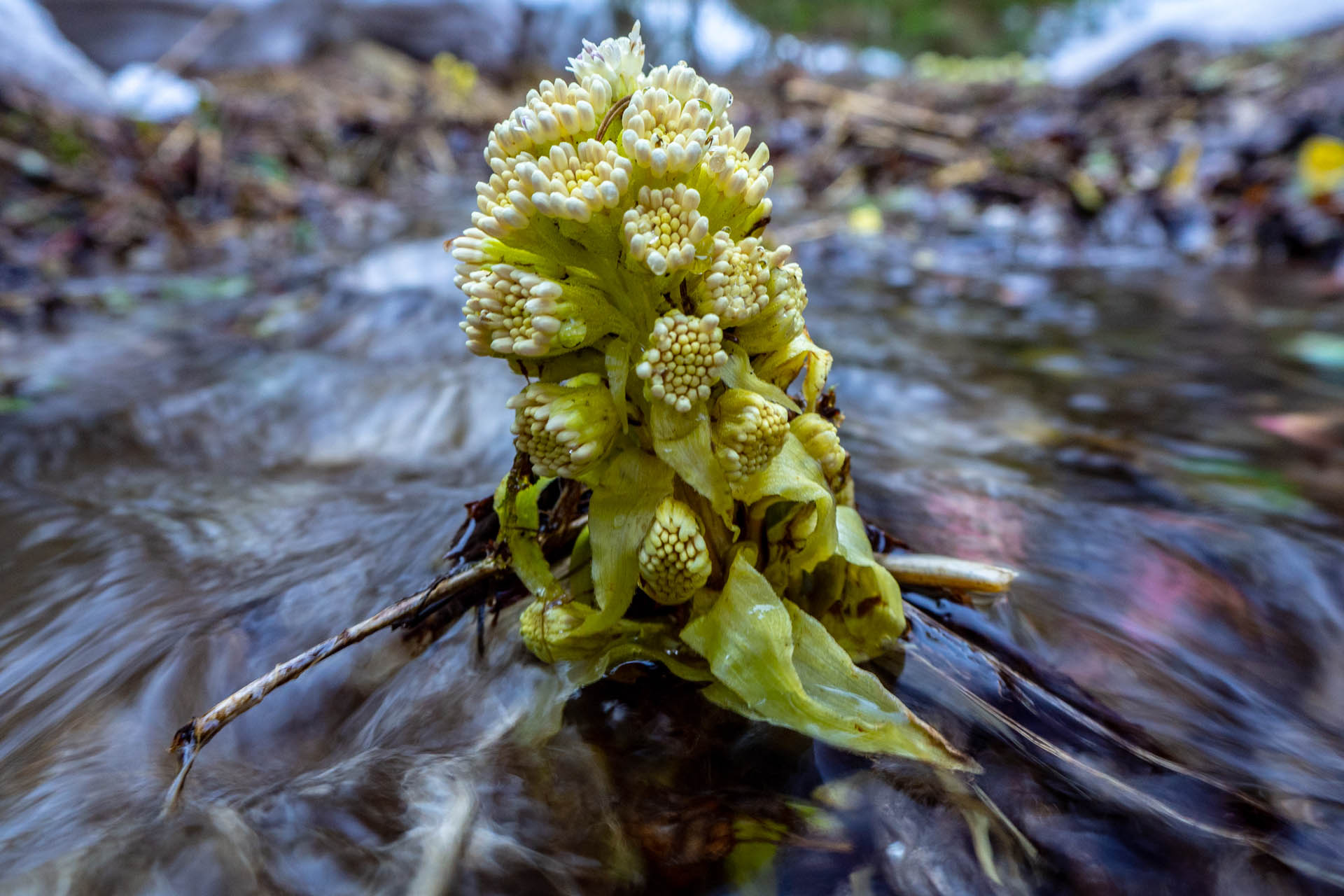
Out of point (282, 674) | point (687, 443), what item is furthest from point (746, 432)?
point (282, 674)

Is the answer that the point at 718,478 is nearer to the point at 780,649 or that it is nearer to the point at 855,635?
the point at 780,649

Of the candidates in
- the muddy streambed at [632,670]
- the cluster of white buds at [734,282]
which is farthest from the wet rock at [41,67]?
the cluster of white buds at [734,282]

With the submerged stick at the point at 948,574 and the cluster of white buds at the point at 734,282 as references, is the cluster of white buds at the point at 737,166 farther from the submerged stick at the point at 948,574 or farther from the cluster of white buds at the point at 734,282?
the submerged stick at the point at 948,574

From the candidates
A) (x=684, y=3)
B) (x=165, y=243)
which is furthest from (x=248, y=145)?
(x=684, y=3)

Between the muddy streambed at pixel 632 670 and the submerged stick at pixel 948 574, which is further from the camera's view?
the submerged stick at pixel 948 574

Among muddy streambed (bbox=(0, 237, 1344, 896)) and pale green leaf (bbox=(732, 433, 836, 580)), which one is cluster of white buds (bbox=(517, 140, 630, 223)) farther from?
muddy streambed (bbox=(0, 237, 1344, 896))
